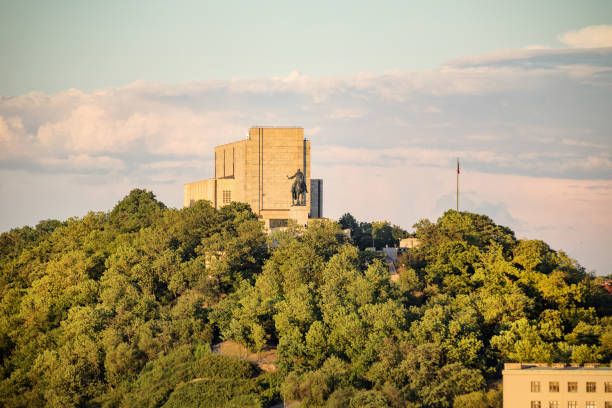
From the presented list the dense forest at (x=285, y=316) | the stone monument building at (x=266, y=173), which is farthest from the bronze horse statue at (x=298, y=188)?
the dense forest at (x=285, y=316)

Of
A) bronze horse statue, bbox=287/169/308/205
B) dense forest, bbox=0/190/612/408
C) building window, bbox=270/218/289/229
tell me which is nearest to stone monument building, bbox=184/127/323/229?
building window, bbox=270/218/289/229

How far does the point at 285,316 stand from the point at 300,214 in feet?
71.9

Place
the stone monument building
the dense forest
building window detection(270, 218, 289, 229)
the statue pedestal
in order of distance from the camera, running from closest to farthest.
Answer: the dense forest < the statue pedestal < building window detection(270, 218, 289, 229) < the stone monument building

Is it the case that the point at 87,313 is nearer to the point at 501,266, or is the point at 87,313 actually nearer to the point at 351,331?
the point at 351,331

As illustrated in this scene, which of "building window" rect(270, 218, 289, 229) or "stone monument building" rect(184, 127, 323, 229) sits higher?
"stone monument building" rect(184, 127, 323, 229)

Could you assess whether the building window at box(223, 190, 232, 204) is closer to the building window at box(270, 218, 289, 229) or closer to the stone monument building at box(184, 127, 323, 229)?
the stone monument building at box(184, 127, 323, 229)

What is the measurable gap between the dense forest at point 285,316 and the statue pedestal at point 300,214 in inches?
117

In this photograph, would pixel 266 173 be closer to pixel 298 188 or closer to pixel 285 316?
pixel 298 188

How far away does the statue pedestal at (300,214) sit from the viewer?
100 meters

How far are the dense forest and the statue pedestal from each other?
2.98 m

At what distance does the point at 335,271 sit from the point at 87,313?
870 inches

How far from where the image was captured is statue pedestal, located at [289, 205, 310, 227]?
100m

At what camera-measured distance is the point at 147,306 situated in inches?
3425

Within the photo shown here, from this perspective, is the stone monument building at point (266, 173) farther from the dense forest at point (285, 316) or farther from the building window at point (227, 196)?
the dense forest at point (285, 316)
